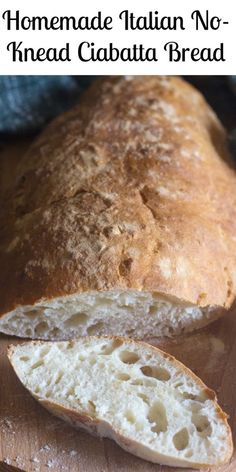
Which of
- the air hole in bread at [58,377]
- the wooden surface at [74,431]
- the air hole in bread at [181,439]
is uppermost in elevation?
the air hole in bread at [58,377]

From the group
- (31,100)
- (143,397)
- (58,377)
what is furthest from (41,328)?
(31,100)

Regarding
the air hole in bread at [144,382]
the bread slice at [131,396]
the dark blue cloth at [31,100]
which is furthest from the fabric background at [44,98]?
the air hole in bread at [144,382]

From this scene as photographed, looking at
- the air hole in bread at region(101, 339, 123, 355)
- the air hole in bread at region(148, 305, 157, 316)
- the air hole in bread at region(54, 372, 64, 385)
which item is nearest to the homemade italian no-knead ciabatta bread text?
the air hole in bread at region(148, 305, 157, 316)

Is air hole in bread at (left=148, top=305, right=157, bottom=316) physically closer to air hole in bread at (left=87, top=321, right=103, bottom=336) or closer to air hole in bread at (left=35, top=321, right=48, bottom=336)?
air hole in bread at (left=87, top=321, right=103, bottom=336)

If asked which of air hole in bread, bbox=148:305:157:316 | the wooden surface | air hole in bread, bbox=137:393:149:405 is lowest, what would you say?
the wooden surface

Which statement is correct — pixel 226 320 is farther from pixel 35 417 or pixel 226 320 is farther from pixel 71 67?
pixel 71 67

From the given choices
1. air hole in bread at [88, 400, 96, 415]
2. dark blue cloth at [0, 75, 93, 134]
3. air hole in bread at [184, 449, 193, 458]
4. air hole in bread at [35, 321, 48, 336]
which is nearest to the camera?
air hole in bread at [184, 449, 193, 458]

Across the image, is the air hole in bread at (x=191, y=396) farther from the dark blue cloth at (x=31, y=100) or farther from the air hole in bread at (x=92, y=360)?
the dark blue cloth at (x=31, y=100)

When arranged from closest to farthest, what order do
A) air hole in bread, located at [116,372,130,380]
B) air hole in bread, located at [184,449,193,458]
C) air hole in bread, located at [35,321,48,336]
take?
air hole in bread, located at [184,449,193,458] < air hole in bread, located at [116,372,130,380] < air hole in bread, located at [35,321,48,336]
